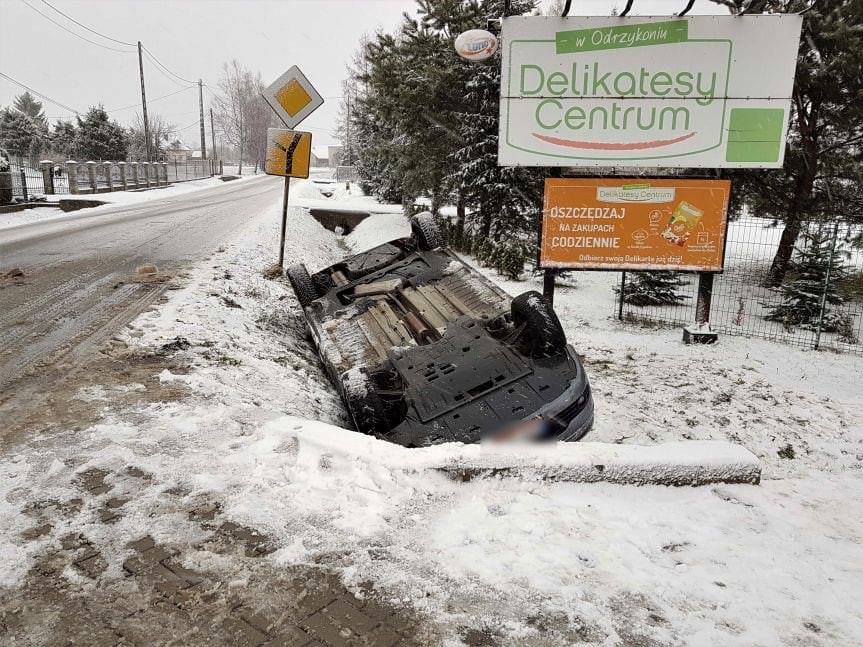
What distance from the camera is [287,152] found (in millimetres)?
9234

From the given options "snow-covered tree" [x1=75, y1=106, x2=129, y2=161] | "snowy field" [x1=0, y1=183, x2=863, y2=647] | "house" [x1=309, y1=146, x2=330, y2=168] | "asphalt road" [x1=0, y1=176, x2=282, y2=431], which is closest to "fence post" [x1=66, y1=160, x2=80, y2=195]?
"asphalt road" [x1=0, y1=176, x2=282, y2=431]

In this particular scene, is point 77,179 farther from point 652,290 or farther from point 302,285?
point 652,290

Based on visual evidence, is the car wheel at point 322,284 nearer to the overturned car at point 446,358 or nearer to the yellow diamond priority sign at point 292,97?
the overturned car at point 446,358

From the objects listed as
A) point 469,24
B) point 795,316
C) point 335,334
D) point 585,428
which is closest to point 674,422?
point 585,428

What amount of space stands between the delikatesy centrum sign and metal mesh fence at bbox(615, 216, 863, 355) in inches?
88.1

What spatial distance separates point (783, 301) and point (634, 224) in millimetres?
4930

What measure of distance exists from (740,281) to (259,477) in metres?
12.7

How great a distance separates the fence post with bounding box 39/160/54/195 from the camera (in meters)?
23.4

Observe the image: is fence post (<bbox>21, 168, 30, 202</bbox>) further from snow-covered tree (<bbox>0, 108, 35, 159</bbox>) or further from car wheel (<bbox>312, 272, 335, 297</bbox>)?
snow-covered tree (<bbox>0, 108, 35, 159</bbox>)

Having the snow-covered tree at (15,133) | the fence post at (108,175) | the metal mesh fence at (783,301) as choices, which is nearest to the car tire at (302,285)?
the metal mesh fence at (783,301)

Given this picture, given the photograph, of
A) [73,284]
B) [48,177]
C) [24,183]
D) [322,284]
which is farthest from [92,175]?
[322,284]

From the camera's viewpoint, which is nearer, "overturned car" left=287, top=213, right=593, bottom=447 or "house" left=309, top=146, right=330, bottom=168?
"overturned car" left=287, top=213, right=593, bottom=447

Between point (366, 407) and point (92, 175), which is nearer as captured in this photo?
point (366, 407)

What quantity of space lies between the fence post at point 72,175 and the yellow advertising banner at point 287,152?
2026 centimetres
